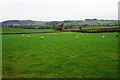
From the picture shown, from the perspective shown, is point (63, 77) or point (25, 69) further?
point (25, 69)

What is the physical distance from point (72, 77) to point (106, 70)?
11.4ft

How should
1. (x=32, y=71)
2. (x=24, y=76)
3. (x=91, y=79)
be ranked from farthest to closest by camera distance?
(x=32, y=71) → (x=24, y=76) → (x=91, y=79)

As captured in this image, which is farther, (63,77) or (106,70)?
(106,70)

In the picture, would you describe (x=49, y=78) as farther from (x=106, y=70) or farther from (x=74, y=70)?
(x=106, y=70)

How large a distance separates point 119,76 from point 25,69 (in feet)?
26.5

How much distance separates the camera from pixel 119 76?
35.7 ft

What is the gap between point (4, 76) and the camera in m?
11.2

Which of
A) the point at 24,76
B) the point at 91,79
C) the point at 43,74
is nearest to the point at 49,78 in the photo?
the point at 43,74

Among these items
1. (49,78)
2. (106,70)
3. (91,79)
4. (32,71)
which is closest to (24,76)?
(32,71)

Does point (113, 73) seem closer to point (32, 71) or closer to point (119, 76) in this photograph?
point (119, 76)

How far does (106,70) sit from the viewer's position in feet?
40.3

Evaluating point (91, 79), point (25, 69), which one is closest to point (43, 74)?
point (25, 69)

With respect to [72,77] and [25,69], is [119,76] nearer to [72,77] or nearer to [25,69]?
[72,77]

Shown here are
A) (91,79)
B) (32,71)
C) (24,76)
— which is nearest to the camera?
(91,79)
